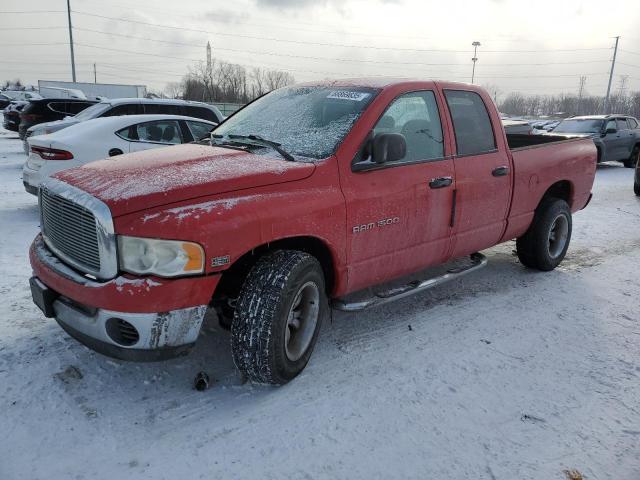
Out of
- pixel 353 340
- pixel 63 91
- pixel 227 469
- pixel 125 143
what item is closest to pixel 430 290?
pixel 353 340

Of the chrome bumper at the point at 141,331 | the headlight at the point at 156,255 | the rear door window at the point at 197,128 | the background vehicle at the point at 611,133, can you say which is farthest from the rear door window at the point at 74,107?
the background vehicle at the point at 611,133

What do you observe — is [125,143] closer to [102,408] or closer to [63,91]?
[102,408]

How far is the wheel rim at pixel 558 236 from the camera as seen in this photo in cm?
545

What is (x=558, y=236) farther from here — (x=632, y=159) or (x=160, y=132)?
(x=632, y=159)

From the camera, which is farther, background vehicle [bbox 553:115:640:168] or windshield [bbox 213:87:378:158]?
background vehicle [bbox 553:115:640:168]

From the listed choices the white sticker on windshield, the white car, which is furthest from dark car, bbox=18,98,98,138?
the white sticker on windshield

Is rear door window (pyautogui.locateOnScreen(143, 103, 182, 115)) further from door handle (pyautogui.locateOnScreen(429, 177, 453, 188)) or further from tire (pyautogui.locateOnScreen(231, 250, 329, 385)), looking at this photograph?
tire (pyautogui.locateOnScreen(231, 250, 329, 385))

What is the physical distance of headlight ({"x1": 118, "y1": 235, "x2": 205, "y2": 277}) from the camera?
2547 mm

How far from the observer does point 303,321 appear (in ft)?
10.7

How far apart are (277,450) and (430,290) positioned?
2679mm

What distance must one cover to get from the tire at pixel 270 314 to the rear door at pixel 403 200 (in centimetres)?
45

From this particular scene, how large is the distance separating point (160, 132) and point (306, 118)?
4.56 m

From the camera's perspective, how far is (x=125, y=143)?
725 cm

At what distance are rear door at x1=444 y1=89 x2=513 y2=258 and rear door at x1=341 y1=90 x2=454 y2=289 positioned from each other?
0.57ft
